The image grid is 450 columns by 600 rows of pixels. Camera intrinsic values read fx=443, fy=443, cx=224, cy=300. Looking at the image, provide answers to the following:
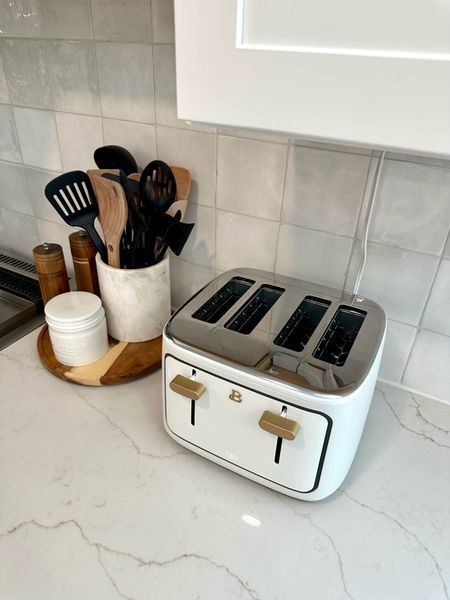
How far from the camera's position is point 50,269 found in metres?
0.87

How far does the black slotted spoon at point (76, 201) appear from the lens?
76cm

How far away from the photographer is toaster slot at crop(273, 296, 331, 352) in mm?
632

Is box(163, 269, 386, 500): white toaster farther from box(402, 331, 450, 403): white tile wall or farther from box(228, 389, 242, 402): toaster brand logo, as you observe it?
box(402, 331, 450, 403): white tile wall

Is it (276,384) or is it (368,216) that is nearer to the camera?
(276,384)

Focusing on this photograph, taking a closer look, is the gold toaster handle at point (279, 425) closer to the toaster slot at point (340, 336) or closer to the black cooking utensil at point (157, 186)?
the toaster slot at point (340, 336)

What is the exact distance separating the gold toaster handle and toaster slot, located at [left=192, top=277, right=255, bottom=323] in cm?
17

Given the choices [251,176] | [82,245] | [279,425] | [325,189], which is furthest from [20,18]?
[279,425]

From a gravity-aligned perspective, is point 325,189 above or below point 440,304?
above

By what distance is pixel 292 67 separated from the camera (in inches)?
15.7

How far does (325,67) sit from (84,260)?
2.02 ft

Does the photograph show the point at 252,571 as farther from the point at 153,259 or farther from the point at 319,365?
the point at 153,259

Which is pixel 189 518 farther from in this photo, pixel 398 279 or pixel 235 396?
pixel 398 279

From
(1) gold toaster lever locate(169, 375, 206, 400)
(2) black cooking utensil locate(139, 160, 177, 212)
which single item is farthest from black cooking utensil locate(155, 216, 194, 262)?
(1) gold toaster lever locate(169, 375, 206, 400)

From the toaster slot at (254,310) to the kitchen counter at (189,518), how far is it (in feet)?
0.71
